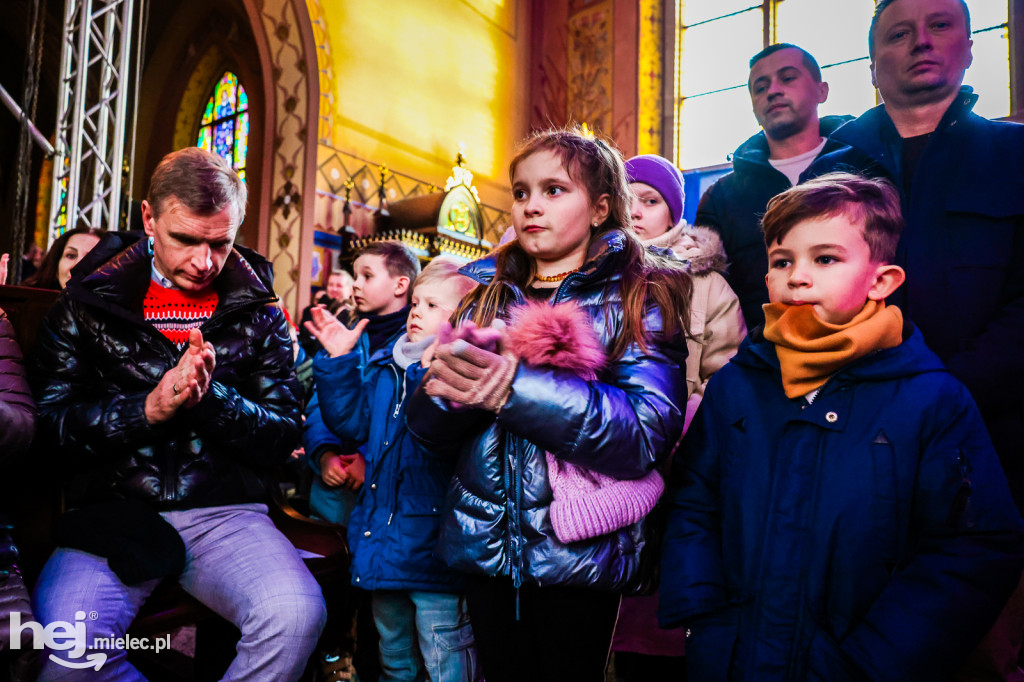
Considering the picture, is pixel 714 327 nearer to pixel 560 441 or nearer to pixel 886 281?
pixel 886 281

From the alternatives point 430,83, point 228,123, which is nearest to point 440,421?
point 430,83

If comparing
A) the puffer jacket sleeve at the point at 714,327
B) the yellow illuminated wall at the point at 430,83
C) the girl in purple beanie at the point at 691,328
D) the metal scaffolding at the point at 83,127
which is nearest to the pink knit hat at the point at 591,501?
the girl in purple beanie at the point at 691,328

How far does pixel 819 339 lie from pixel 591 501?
0.50m

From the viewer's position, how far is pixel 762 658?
3.78 ft

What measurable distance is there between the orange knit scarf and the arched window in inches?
284

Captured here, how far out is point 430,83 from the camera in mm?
7859

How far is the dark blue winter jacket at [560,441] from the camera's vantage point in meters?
1.22

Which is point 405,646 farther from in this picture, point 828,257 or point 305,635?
point 828,257

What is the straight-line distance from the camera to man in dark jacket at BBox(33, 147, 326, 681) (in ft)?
4.82

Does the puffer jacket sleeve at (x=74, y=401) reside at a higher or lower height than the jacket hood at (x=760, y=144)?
lower

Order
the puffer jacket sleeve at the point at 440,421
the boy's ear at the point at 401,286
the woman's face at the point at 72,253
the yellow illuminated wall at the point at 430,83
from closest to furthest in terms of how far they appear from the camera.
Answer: the puffer jacket sleeve at the point at 440,421, the boy's ear at the point at 401,286, the woman's face at the point at 72,253, the yellow illuminated wall at the point at 430,83

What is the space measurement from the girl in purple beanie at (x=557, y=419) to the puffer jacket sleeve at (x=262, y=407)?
533 millimetres

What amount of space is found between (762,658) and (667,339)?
0.60m

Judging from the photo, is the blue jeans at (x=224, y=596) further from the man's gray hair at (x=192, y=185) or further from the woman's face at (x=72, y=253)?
the woman's face at (x=72, y=253)
